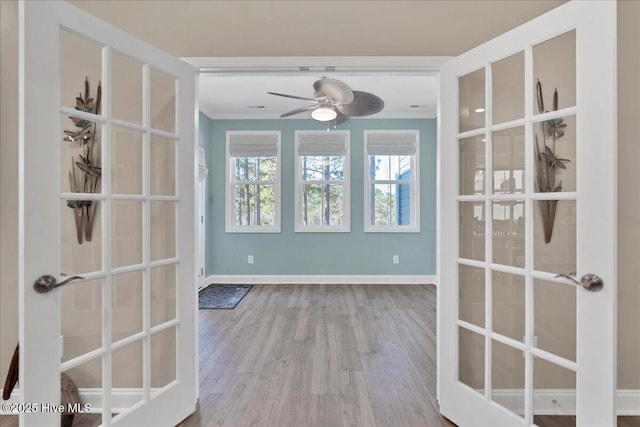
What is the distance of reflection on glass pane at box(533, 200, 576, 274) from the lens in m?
1.31

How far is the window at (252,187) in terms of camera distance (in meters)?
5.09

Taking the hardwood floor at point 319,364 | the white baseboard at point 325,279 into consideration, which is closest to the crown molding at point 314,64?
the hardwood floor at point 319,364

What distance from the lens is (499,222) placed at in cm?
154

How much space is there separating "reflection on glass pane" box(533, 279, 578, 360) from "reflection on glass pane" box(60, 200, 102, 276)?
2.06 metres

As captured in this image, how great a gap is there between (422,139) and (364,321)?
325 cm

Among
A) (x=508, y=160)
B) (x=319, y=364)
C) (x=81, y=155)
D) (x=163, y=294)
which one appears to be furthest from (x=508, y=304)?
(x=81, y=155)

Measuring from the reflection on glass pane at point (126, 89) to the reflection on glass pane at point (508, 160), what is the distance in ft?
6.09

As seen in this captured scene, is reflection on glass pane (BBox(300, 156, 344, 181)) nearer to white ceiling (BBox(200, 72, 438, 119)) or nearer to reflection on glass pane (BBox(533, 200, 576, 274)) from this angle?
white ceiling (BBox(200, 72, 438, 119))

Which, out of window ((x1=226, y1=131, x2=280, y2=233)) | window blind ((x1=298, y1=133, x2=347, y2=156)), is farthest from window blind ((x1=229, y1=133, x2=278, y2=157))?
window blind ((x1=298, y1=133, x2=347, y2=156))

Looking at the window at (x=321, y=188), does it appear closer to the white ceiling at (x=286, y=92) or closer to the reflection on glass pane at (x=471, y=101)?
the white ceiling at (x=286, y=92)

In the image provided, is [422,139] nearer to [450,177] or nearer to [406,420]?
[450,177]

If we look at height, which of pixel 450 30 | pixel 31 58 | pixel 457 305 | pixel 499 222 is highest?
pixel 450 30

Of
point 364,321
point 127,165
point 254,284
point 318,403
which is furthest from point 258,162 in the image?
point 318,403

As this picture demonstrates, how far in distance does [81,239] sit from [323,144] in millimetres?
4021
